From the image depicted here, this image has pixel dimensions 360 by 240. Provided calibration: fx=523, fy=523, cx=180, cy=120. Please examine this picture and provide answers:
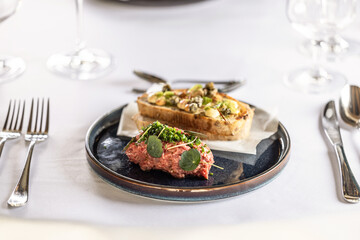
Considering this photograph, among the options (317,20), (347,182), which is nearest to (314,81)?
(317,20)

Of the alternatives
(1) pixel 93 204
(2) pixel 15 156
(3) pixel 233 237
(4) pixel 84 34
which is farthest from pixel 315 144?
(4) pixel 84 34

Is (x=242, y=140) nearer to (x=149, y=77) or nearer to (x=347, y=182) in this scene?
(x=347, y=182)

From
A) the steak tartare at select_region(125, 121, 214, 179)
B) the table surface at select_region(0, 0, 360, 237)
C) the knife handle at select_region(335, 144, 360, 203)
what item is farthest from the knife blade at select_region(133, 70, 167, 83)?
the knife handle at select_region(335, 144, 360, 203)

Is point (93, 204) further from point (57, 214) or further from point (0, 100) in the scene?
point (0, 100)

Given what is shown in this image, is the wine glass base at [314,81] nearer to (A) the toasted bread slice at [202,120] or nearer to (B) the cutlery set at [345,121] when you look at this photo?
(B) the cutlery set at [345,121]

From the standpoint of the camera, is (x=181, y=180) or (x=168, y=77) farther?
(x=168, y=77)

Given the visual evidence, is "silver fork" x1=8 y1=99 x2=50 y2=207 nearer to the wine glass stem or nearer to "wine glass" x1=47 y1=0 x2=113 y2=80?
"wine glass" x1=47 y1=0 x2=113 y2=80
